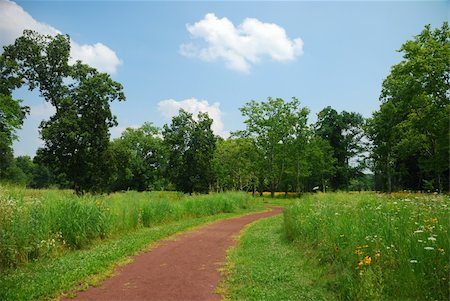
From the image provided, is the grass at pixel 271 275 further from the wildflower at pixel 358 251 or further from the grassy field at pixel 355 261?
the wildflower at pixel 358 251

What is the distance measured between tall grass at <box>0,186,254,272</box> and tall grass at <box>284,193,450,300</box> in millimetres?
7412

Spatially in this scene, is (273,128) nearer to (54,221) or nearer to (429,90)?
(429,90)

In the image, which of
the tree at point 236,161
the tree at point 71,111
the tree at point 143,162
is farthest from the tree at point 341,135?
the tree at point 71,111

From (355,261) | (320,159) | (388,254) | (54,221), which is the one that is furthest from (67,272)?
(320,159)

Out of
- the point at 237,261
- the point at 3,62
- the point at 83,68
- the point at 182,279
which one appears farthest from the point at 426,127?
the point at 3,62

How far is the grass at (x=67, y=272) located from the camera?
6609 millimetres

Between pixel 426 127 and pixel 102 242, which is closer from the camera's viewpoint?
pixel 102 242

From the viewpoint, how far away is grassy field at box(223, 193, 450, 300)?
535 cm

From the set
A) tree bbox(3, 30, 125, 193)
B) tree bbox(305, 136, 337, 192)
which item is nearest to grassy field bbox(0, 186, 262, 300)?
tree bbox(3, 30, 125, 193)

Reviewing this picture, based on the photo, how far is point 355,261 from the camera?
6.79 metres

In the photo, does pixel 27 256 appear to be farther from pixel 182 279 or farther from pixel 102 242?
pixel 182 279

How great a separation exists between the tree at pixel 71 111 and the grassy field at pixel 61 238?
2141 cm

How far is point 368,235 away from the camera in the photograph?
7.23 meters

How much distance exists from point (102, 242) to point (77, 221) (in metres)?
1.44
